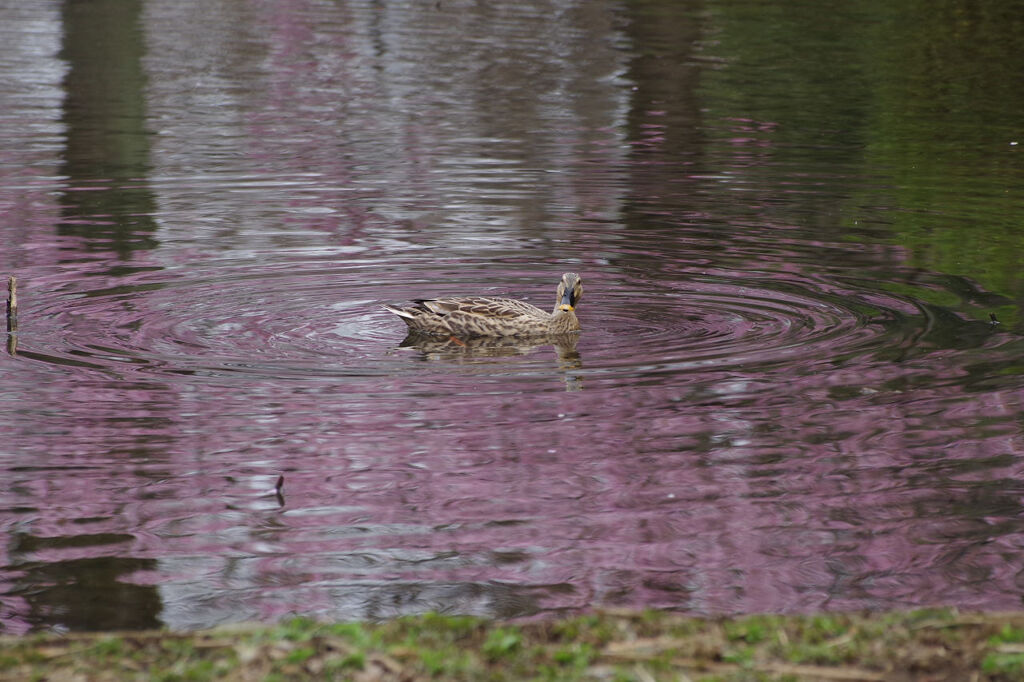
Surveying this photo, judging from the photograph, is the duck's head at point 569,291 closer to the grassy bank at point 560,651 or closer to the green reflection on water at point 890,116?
the green reflection on water at point 890,116

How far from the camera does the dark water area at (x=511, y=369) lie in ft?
25.3

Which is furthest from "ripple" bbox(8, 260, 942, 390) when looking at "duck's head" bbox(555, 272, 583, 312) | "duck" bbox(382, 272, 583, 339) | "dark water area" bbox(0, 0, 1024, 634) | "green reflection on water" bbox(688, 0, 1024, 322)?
"green reflection on water" bbox(688, 0, 1024, 322)

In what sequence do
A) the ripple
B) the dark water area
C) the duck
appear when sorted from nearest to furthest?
the dark water area, the ripple, the duck

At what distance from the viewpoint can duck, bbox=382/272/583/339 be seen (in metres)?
12.5

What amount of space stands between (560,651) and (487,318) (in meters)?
6.48

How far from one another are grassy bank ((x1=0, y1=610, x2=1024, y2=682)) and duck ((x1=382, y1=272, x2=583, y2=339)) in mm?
5984

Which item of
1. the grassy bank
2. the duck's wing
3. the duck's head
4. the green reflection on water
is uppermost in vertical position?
the grassy bank

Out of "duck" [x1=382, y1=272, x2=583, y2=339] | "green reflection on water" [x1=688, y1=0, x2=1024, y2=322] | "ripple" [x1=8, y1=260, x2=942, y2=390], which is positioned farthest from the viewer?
"green reflection on water" [x1=688, y1=0, x2=1024, y2=322]

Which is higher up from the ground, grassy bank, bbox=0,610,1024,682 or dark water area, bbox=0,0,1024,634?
grassy bank, bbox=0,610,1024,682

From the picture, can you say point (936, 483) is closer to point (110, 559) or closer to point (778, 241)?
point (110, 559)

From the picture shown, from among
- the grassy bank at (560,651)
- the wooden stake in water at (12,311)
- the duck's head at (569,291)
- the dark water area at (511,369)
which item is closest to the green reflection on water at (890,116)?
the dark water area at (511,369)

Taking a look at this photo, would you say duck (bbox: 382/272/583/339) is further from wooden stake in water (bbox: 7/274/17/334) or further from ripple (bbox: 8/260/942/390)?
wooden stake in water (bbox: 7/274/17/334)

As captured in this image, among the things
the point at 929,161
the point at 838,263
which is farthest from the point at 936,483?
the point at 929,161

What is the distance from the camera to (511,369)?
11.7 m
